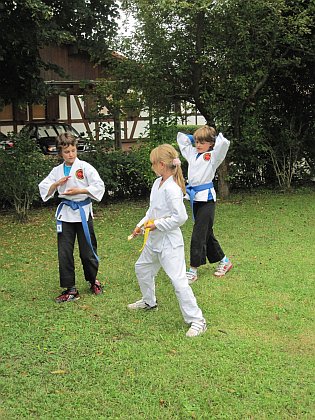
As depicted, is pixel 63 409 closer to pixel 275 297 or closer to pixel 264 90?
Result: pixel 275 297

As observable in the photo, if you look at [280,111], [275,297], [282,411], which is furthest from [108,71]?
[282,411]

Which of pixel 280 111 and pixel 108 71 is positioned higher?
pixel 108 71

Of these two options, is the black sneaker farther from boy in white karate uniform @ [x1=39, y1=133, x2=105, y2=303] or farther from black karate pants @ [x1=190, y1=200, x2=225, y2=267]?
black karate pants @ [x1=190, y1=200, x2=225, y2=267]

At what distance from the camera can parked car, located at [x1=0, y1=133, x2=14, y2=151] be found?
1005 centimetres

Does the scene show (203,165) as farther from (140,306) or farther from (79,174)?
(140,306)

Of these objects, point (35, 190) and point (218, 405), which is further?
point (35, 190)

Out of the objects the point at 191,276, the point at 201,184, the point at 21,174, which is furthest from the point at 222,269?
the point at 21,174

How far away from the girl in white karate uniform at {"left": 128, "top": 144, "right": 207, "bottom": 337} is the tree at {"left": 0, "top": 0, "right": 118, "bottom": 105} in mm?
4007

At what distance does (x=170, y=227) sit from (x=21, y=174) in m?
5.52

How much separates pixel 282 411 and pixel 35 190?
6.97 metres

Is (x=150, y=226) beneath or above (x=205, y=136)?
beneath

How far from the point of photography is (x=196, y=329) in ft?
14.6

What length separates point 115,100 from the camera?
35.9 ft

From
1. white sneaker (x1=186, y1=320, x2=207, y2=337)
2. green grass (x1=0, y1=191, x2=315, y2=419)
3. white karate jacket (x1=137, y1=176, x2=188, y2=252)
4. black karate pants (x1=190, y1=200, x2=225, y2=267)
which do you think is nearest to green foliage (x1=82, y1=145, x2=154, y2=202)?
green grass (x1=0, y1=191, x2=315, y2=419)
